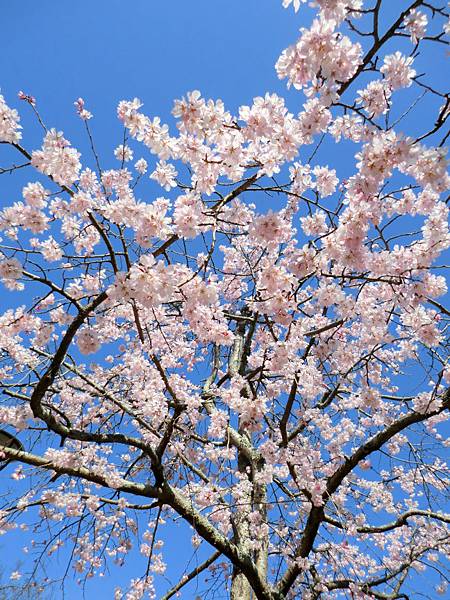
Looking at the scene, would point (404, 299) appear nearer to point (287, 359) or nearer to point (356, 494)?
point (287, 359)

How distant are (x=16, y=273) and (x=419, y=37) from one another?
2866 millimetres

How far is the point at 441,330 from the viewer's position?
3.56m

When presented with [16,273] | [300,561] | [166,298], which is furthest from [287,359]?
[16,273]

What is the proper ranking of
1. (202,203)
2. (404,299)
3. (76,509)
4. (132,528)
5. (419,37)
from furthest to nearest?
1. (132,528)
2. (76,509)
3. (404,299)
4. (202,203)
5. (419,37)

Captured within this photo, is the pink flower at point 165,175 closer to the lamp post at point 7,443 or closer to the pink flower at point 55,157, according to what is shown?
the pink flower at point 55,157

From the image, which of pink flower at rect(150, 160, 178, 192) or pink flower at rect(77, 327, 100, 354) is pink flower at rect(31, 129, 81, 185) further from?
pink flower at rect(77, 327, 100, 354)

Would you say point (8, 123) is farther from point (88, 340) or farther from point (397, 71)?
point (397, 71)

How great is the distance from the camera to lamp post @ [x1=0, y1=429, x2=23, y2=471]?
11.5 ft

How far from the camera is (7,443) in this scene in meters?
3.60

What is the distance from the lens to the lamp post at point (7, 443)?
349 centimetres

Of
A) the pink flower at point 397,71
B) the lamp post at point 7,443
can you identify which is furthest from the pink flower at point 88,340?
the pink flower at point 397,71

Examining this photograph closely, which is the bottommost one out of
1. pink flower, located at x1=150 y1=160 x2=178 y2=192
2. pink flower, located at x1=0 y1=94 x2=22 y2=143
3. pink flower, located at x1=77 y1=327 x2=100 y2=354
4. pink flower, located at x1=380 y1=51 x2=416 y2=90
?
pink flower, located at x1=380 y1=51 x2=416 y2=90

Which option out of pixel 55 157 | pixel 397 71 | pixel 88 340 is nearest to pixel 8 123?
pixel 55 157

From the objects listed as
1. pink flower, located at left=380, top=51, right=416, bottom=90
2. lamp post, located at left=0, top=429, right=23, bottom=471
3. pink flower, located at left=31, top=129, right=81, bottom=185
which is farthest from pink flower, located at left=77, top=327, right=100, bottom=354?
pink flower, located at left=380, top=51, right=416, bottom=90
